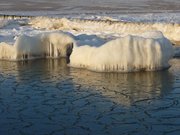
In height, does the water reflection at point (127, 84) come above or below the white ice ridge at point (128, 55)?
below

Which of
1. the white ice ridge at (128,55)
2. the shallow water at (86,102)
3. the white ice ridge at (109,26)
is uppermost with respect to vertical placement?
the white ice ridge at (109,26)

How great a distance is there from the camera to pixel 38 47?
1650 cm

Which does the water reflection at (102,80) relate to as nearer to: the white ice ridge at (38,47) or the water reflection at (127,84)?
the water reflection at (127,84)

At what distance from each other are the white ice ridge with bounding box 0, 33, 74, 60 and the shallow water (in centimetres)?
149

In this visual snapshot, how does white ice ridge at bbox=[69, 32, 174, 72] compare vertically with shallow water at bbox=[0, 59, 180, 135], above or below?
→ above

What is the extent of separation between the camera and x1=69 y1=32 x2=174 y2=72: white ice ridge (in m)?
13.7

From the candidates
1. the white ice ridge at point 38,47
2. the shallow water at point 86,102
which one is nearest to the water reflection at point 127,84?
the shallow water at point 86,102

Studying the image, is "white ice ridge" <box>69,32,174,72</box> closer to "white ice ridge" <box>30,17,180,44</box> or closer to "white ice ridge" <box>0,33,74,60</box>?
"white ice ridge" <box>0,33,74,60</box>

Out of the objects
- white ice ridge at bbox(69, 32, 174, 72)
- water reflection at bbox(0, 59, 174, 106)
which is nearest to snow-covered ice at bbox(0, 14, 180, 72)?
white ice ridge at bbox(69, 32, 174, 72)

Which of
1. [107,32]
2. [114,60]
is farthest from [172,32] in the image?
[114,60]

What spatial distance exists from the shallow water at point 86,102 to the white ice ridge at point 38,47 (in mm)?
1487

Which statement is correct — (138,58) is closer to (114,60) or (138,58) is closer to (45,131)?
(114,60)

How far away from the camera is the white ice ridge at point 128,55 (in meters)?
13.7

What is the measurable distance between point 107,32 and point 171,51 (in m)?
6.87
